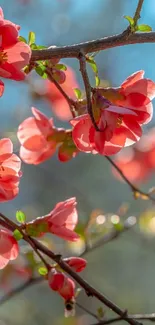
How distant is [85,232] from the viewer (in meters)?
1.30

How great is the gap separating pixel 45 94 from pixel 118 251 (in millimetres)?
2283

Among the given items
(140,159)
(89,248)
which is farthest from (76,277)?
(140,159)

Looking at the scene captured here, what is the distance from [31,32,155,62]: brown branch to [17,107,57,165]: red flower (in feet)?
0.80

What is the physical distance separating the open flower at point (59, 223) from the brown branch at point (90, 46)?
0.22 metres

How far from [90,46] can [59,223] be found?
257 millimetres

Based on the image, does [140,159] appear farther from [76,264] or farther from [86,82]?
[86,82]

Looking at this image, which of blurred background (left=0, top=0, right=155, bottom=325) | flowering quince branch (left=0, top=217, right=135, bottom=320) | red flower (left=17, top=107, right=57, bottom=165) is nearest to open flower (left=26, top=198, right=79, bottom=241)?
red flower (left=17, top=107, right=57, bottom=165)

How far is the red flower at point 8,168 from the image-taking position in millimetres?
670

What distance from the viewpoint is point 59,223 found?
0.80 meters

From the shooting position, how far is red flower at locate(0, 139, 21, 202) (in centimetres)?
67

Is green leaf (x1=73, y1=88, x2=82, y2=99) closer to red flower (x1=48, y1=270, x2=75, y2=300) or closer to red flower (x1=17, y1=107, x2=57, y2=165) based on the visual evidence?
red flower (x1=17, y1=107, x2=57, y2=165)

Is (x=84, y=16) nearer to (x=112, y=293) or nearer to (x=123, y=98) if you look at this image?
(x=112, y=293)

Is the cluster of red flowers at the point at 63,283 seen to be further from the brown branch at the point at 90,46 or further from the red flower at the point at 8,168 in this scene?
the brown branch at the point at 90,46

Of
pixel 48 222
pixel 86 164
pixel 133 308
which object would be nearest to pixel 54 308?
pixel 133 308
